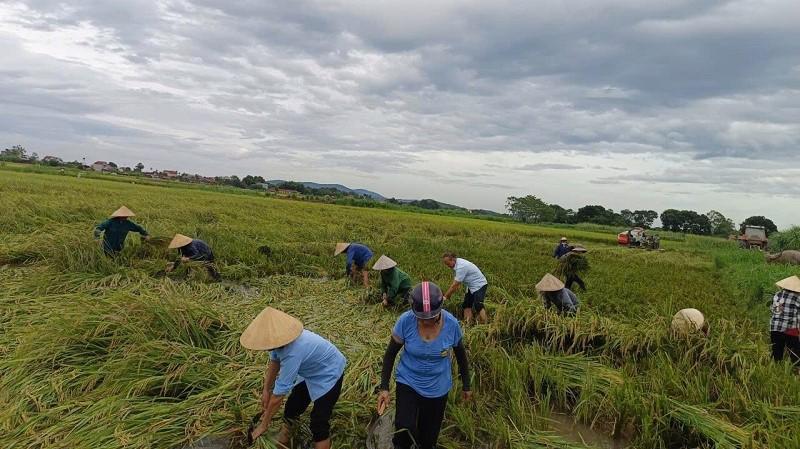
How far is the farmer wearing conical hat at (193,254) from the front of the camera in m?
7.24

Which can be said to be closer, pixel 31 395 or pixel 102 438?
pixel 102 438

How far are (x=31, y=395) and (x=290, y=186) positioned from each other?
59.6m

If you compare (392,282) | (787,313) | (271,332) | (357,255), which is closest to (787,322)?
(787,313)

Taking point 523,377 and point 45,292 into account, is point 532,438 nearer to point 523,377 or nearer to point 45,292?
point 523,377

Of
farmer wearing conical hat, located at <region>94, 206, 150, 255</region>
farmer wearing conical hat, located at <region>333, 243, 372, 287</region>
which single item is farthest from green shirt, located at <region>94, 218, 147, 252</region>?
farmer wearing conical hat, located at <region>333, 243, 372, 287</region>

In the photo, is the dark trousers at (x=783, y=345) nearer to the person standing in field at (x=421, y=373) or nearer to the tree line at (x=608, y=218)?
the person standing in field at (x=421, y=373)

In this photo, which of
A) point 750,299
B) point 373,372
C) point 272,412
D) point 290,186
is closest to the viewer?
point 272,412

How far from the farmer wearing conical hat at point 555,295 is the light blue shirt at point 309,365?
308 cm

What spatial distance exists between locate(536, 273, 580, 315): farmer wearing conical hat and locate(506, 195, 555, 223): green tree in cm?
5579

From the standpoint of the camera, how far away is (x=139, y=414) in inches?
125

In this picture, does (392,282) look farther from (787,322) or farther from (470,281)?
(787,322)

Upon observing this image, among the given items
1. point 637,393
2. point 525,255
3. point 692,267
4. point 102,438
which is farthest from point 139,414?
point 692,267

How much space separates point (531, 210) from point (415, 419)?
60.6 m

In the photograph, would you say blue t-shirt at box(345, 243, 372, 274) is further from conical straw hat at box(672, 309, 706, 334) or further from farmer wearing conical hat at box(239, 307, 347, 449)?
conical straw hat at box(672, 309, 706, 334)
